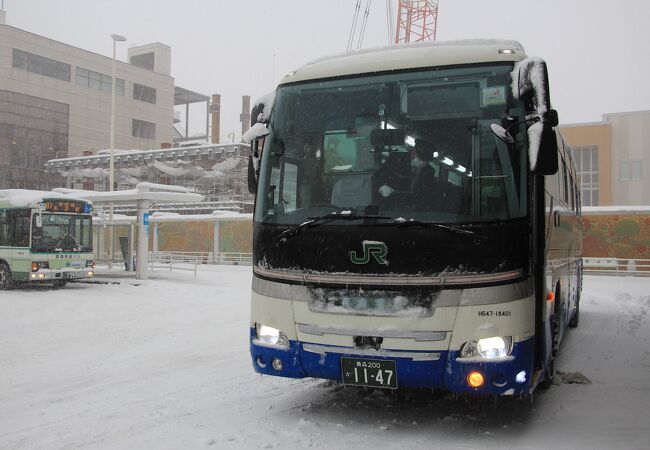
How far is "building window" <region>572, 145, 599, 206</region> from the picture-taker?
1972 inches

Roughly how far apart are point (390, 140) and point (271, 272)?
5.42ft

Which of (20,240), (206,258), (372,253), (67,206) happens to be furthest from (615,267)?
(372,253)

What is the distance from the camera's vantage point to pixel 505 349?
4992mm

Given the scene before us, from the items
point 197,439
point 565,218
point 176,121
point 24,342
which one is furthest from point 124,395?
point 176,121

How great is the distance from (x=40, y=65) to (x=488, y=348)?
214 ft

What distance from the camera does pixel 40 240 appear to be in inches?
752

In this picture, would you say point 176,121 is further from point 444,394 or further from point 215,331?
point 444,394

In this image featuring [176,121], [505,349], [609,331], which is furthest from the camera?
[176,121]

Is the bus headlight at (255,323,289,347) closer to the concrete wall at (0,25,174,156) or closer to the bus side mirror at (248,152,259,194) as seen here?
the bus side mirror at (248,152,259,194)

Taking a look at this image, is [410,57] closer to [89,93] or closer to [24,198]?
[24,198]

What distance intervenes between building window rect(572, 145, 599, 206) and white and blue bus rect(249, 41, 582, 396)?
159 ft

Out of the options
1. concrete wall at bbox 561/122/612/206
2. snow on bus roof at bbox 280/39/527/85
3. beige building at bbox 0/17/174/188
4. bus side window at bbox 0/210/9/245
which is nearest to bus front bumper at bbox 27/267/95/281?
bus side window at bbox 0/210/9/245

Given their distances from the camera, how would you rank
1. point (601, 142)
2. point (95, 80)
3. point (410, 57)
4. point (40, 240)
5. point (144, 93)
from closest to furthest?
1. point (410, 57)
2. point (40, 240)
3. point (601, 142)
4. point (95, 80)
5. point (144, 93)

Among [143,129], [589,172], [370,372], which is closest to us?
[370,372]
